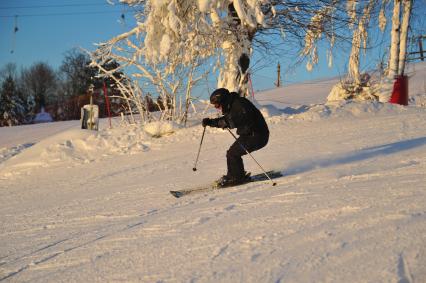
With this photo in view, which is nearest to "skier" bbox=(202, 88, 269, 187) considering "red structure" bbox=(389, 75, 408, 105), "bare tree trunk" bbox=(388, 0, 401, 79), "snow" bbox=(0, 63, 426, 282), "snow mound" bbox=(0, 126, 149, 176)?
"snow" bbox=(0, 63, 426, 282)

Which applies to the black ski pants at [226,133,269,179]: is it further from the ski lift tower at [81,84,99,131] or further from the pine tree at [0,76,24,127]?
the pine tree at [0,76,24,127]

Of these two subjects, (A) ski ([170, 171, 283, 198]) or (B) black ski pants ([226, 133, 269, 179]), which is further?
(B) black ski pants ([226, 133, 269, 179])

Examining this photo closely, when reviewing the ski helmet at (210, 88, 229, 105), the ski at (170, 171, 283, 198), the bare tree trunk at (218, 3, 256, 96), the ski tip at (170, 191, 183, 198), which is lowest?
the ski tip at (170, 191, 183, 198)

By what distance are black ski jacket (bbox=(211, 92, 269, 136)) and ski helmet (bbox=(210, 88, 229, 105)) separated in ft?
0.18

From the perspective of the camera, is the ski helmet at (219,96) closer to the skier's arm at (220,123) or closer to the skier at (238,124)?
the skier at (238,124)

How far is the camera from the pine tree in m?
46.3

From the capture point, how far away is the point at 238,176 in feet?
22.1

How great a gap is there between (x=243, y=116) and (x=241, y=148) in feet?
1.62

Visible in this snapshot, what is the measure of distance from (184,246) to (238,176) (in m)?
2.74

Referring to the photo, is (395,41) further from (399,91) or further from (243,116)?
(243,116)

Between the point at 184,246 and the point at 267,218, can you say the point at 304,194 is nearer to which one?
the point at 267,218

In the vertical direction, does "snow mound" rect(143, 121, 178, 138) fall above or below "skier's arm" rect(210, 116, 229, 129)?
below

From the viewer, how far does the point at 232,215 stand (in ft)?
16.1

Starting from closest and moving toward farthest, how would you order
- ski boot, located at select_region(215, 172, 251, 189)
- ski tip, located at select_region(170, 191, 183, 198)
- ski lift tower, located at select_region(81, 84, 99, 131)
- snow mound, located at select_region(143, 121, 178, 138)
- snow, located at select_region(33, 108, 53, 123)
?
ski tip, located at select_region(170, 191, 183, 198) < ski boot, located at select_region(215, 172, 251, 189) < snow mound, located at select_region(143, 121, 178, 138) < ski lift tower, located at select_region(81, 84, 99, 131) < snow, located at select_region(33, 108, 53, 123)
